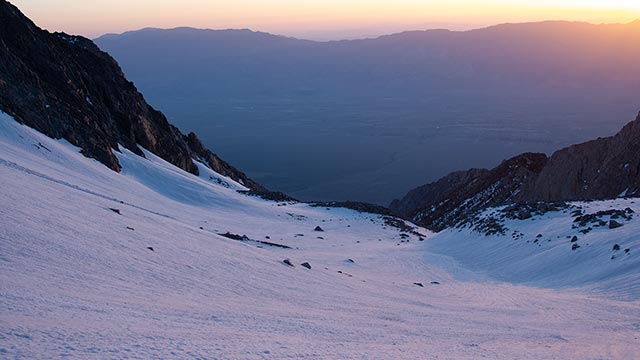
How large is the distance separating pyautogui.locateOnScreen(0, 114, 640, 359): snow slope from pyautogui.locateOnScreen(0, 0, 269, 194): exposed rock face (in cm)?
888

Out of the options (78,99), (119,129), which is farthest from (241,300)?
(119,129)

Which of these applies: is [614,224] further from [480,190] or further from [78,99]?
[480,190]

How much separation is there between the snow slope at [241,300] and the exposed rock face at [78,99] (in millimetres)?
8877

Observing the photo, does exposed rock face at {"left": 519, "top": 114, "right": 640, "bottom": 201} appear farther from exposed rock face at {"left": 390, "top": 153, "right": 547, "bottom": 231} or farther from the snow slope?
the snow slope

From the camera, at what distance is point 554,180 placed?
132 ft

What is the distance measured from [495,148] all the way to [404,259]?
359ft

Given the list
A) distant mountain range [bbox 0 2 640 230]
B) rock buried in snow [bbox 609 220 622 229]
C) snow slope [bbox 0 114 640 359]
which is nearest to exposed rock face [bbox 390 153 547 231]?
distant mountain range [bbox 0 2 640 230]

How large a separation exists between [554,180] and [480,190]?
500 inches

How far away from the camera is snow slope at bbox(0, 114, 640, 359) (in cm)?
558

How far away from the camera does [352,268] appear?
1548 centimetres

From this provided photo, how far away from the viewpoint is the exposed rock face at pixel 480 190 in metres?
47.9

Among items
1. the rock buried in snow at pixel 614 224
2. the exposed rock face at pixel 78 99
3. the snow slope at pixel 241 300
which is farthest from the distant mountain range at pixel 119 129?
the snow slope at pixel 241 300

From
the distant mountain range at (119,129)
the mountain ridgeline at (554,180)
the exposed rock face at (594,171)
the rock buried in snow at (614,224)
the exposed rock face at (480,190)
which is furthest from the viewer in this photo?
the exposed rock face at (480,190)

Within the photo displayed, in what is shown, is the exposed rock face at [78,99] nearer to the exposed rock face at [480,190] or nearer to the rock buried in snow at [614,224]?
the exposed rock face at [480,190]
